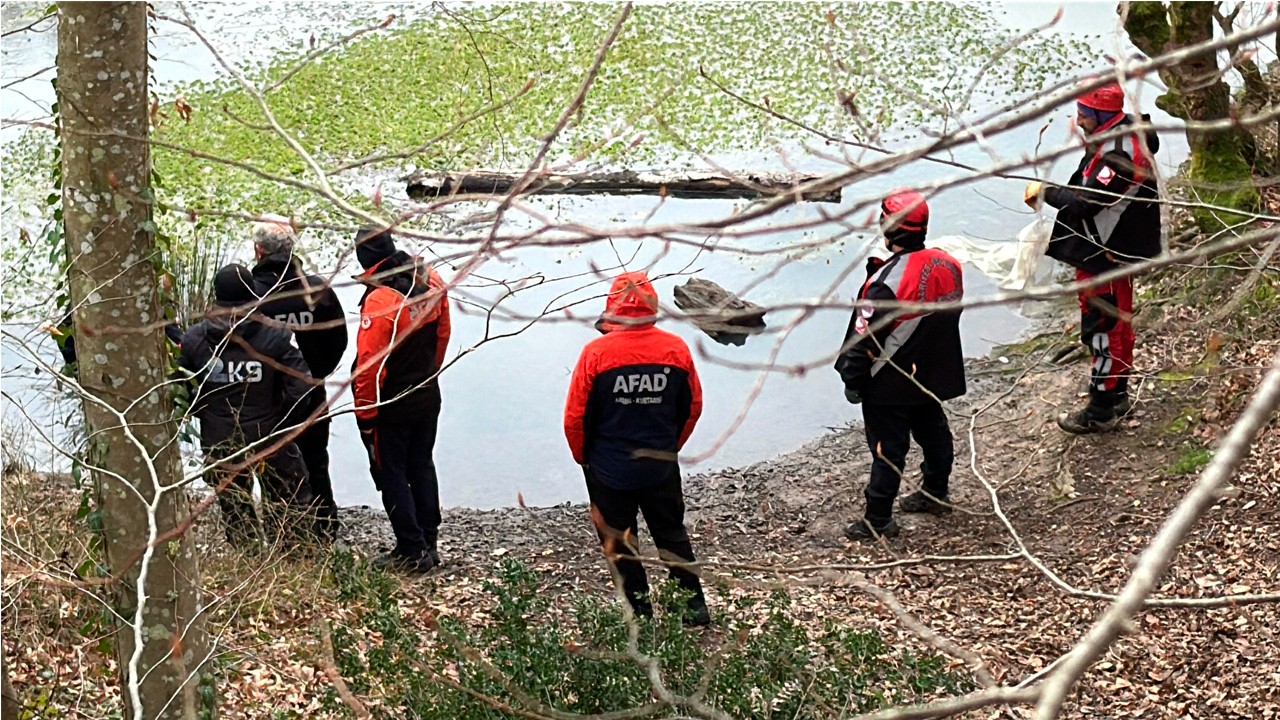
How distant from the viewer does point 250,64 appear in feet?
54.5

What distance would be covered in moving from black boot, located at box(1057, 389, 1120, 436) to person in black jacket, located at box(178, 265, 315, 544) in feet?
15.1

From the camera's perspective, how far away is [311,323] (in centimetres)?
678

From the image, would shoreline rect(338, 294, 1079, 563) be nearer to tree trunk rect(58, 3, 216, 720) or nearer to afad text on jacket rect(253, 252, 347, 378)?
afad text on jacket rect(253, 252, 347, 378)

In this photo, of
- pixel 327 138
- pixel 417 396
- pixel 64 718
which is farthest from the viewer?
pixel 327 138

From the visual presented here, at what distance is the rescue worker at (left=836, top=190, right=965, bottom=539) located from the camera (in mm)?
6543

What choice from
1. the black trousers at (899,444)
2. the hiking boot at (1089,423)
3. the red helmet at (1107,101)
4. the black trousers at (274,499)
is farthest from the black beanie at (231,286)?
the hiking boot at (1089,423)

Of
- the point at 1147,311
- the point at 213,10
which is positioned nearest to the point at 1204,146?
the point at 1147,311

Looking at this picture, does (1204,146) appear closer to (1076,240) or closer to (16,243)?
(1076,240)

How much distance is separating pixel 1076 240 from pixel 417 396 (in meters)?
3.78

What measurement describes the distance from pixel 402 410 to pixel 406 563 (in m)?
1.03

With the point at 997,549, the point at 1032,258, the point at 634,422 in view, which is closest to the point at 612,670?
the point at 634,422

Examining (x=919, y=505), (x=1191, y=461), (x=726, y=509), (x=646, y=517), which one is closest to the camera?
(x=646, y=517)

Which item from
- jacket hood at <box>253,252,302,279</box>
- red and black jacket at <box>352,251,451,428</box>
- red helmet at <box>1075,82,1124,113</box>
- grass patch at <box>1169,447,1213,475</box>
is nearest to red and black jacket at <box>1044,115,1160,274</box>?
red helmet at <box>1075,82,1124,113</box>

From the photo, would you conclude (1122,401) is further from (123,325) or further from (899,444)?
(123,325)
